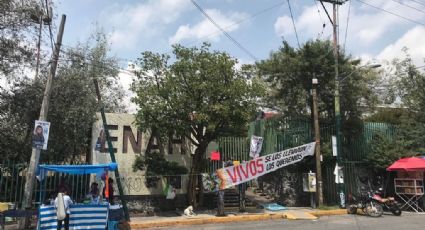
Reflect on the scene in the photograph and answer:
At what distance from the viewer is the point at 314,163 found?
880 inches

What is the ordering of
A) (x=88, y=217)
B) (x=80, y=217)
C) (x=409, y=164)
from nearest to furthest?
(x=80, y=217) < (x=88, y=217) < (x=409, y=164)

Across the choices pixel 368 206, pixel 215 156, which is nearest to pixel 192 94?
pixel 215 156

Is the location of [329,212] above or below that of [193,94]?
below

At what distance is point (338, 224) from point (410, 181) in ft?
23.8

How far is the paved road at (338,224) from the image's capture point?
14.7 m

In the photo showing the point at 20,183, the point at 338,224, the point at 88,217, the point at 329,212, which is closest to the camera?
the point at 88,217

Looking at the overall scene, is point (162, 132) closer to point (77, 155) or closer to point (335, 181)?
point (77, 155)

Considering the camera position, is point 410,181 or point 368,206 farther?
point 410,181

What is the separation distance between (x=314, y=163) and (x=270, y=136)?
8.76 ft

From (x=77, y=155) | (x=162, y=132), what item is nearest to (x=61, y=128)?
(x=77, y=155)

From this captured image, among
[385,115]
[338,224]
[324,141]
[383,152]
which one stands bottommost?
[338,224]

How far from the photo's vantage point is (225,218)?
671 inches

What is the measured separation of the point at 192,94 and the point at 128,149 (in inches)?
159

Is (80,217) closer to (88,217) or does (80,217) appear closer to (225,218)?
(88,217)
